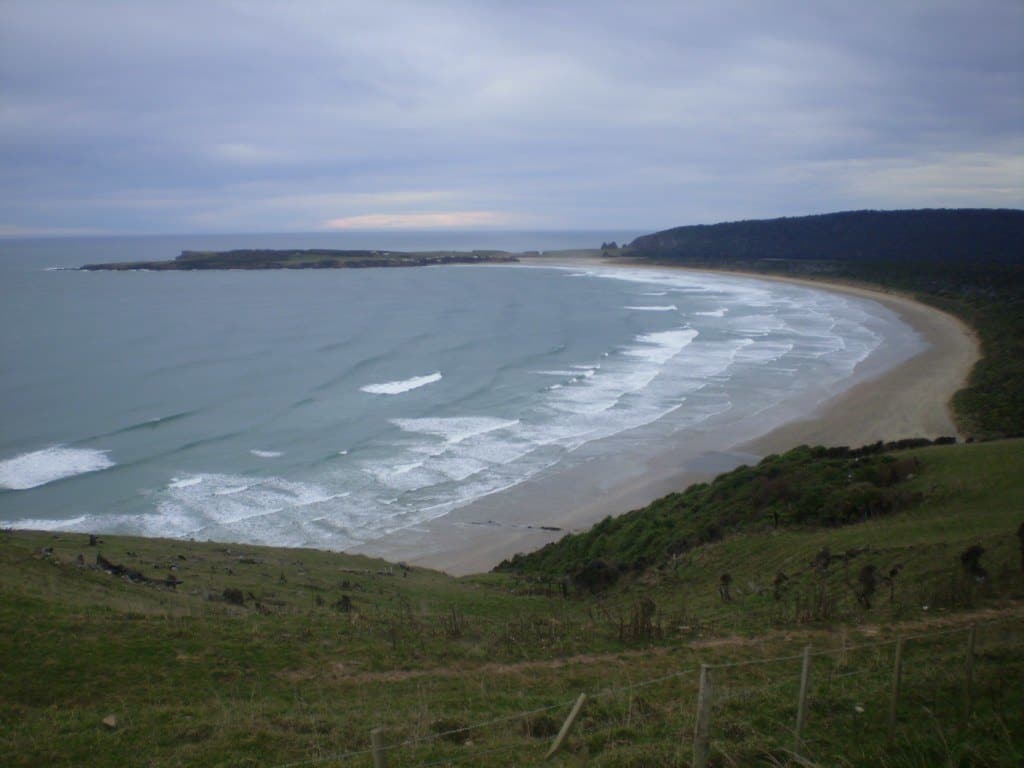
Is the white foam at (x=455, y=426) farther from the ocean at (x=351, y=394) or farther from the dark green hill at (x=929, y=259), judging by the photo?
the dark green hill at (x=929, y=259)

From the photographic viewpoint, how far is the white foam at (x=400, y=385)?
41797 mm

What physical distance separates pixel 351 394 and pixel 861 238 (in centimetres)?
13497

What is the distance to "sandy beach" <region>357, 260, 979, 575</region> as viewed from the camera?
74.2 ft

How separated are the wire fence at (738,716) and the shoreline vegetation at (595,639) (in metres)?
0.04

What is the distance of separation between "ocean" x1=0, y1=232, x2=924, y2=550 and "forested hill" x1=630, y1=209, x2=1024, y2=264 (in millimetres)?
58095

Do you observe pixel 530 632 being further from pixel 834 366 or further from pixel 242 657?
pixel 834 366

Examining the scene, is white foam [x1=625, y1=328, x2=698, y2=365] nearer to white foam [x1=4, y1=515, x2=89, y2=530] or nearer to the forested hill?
white foam [x1=4, y1=515, x2=89, y2=530]

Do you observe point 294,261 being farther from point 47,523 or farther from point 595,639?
point 595,639

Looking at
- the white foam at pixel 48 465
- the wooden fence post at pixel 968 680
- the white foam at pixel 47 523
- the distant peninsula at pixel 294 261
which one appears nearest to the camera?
the wooden fence post at pixel 968 680

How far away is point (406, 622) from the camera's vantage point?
1229cm

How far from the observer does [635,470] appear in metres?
28.2

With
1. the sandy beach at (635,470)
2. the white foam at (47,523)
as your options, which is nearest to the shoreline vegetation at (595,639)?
the sandy beach at (635,470)

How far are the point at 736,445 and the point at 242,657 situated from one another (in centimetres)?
2420

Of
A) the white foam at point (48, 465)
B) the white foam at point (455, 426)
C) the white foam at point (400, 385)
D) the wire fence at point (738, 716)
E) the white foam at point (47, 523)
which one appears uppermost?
the wire fence at point (738, 716)
